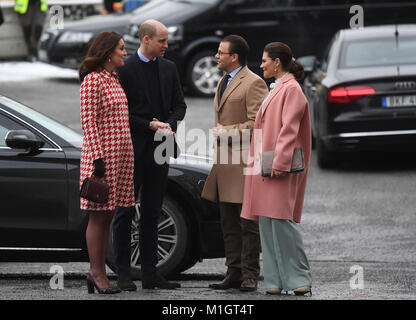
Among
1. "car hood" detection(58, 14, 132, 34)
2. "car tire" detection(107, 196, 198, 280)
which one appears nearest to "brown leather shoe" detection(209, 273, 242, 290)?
"car tire" detection(107, 196, 198, 280)

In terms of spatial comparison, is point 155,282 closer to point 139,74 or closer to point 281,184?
point 281,184

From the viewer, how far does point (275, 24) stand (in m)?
19.5

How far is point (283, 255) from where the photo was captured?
7.50m

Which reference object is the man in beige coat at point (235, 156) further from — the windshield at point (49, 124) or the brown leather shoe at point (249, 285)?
the windshield at point (49, 124)

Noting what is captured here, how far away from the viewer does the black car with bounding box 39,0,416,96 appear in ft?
63.2

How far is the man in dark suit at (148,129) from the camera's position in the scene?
759cm

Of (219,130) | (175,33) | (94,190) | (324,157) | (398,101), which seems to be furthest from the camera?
(175,33)

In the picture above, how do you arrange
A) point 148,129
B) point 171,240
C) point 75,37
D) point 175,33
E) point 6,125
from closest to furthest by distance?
point 148,129
point 6,125
point 171,240
point 175,33
point 75,37

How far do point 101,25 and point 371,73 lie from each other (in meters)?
9.19

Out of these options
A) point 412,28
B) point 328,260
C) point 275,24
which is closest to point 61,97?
point 275,24

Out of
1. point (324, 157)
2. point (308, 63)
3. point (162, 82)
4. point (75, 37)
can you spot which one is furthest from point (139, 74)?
point (75, 37)

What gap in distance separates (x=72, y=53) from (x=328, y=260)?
12133mm

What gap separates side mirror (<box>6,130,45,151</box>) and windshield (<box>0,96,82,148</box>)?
0.28 meters
